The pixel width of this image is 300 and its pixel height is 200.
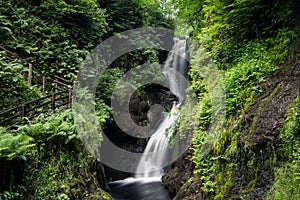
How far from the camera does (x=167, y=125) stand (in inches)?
529

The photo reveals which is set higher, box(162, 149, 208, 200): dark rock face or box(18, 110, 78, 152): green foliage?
box(18, 110, 78, 152): green foliage

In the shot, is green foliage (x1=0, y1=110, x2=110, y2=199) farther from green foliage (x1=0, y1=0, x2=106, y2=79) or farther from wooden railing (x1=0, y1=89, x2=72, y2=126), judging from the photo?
green foliage (x1=0, y1=0, x2=106, y2=79)

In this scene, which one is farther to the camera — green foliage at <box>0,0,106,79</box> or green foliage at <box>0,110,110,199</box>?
green foliage at <box>0,0,106,79</box>

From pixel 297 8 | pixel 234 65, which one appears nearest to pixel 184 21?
pixel 234 65

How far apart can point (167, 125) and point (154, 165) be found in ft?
7.56

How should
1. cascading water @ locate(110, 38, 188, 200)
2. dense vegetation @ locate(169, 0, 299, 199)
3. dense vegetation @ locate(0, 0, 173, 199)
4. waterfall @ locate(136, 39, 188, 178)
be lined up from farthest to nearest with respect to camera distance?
waterfall @ locate(136, 39, 188, 178) < cascading water @ locate(110, 38, 188, 200) < dense vegetation @ locate(0, 0, 173, 199) < dense vegetation @ locate(169, 0, 299, 199)

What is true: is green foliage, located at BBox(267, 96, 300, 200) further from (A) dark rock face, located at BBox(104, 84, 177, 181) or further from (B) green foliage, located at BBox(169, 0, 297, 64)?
(A) dark rock face, located at BBox(104, 84, 177, 181)

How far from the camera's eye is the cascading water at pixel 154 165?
394 inches

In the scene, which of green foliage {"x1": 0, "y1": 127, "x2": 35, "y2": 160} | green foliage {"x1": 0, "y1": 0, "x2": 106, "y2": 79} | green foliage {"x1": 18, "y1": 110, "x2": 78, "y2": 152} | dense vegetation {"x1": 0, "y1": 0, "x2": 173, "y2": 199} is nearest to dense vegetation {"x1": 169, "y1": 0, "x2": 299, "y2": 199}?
dense vegetation {"x1": 0, "y1": 0, "x2": 173, "y2": 199}

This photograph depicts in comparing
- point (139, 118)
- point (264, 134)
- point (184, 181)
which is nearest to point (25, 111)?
Answer: point (184, 181)

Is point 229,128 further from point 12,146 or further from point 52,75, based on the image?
point 52,75

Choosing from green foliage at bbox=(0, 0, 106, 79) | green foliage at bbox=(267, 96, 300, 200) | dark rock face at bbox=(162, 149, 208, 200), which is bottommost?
dark rock face at bbox=(162, 149, 208, 200)

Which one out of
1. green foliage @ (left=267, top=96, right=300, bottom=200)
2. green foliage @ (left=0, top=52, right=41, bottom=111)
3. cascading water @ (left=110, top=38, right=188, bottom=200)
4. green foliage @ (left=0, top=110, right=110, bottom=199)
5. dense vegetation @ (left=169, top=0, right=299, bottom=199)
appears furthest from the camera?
cascading water @ (left=110, top=38, right=188, bottom=200)

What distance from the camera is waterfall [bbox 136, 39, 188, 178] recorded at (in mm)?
11789
